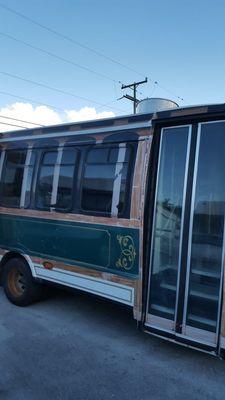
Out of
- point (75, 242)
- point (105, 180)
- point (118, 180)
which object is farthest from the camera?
point (75, 242)

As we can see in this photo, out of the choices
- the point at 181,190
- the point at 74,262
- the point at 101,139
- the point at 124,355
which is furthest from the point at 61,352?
the point at 101,139

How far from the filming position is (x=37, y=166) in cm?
551

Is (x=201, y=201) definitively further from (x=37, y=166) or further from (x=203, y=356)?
(x=37, y=166)

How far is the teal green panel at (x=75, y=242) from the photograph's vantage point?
4324 mm

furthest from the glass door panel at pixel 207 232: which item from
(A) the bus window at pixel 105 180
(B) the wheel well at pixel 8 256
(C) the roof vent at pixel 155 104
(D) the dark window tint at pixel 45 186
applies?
(B) the wheel well at pixel 8 256

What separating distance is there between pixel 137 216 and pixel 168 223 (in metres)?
0.37

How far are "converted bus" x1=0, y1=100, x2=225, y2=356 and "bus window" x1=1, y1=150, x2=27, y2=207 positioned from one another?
90 mm

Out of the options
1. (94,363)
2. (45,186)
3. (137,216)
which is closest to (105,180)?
(137,216)

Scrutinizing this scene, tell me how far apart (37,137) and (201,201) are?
111 inches

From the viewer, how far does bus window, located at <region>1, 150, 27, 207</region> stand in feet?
18.9

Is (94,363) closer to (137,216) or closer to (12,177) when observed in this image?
(137,216)

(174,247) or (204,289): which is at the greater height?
(174,247)

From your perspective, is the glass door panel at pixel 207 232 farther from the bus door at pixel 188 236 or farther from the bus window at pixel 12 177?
the bus window at pixel 12 177

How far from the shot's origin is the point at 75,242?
488 cm
